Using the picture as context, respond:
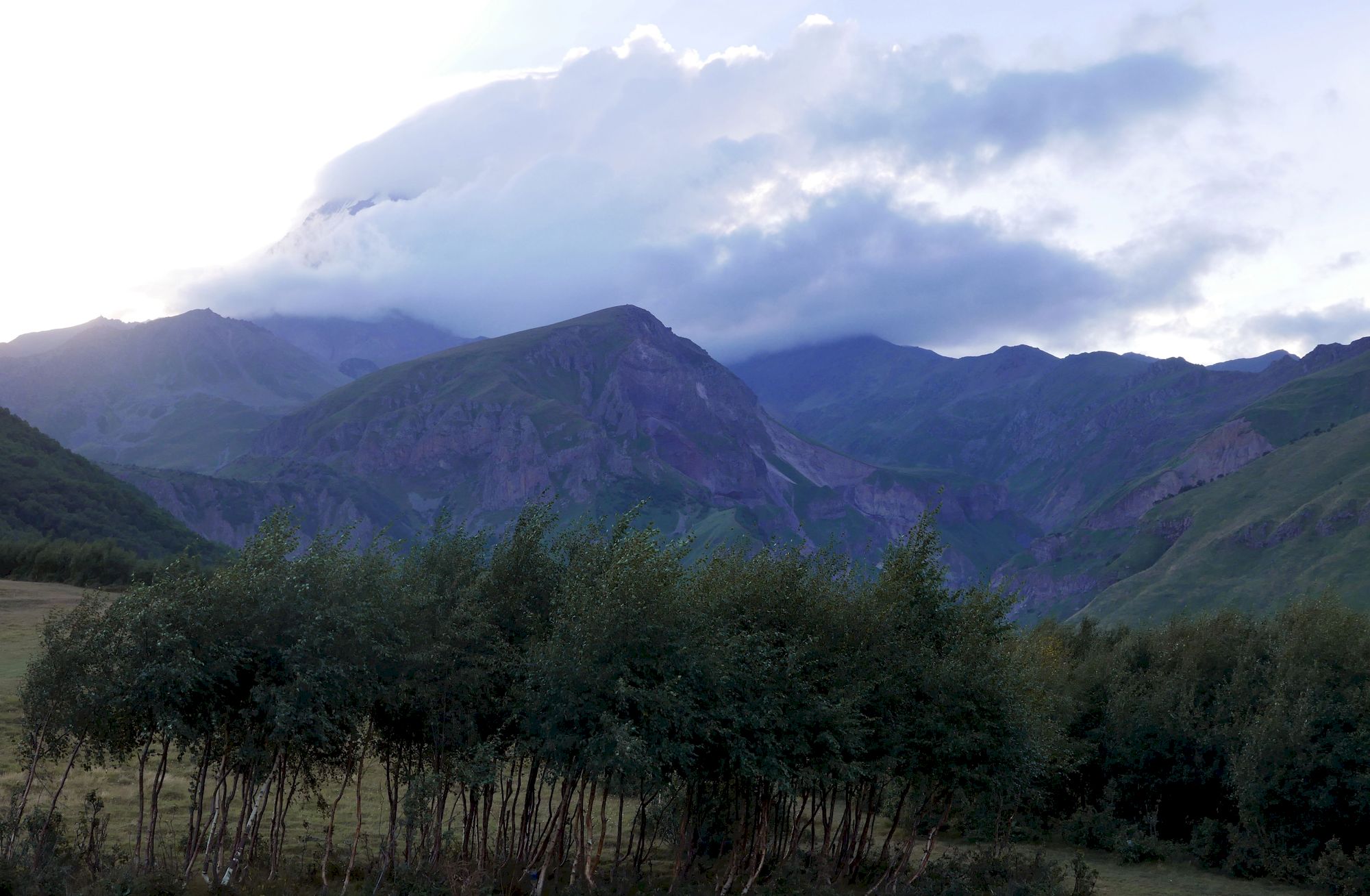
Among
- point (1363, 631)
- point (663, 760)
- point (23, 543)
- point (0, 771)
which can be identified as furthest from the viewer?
point (23, 543)

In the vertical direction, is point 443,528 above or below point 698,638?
above

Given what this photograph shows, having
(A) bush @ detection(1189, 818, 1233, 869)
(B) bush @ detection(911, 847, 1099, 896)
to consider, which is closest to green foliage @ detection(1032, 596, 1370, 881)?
(A) bush @ detection(1189, 818, 1233, 869)

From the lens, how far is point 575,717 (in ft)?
88.2

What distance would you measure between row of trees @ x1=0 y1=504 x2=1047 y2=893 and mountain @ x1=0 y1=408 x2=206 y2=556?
106360mm

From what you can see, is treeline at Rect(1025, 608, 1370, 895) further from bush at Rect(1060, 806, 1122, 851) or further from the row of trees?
the row of trees

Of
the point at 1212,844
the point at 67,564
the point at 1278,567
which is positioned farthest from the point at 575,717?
the point at 1278,567

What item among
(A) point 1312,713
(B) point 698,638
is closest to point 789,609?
(B) point 698,638

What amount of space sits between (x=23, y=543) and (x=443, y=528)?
9606cm

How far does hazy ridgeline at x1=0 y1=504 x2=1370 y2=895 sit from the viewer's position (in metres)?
26.6

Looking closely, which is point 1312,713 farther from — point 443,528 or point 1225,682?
point 443,528

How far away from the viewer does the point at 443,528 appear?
113ft

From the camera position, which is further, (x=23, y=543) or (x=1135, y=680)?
(x=23, y=543)

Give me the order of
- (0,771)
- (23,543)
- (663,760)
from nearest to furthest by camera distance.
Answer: (663,760) → (0,771) → (23,543)

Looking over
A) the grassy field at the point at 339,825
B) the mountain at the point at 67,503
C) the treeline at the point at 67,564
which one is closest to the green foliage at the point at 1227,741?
the grassy field at the point at 339,825
